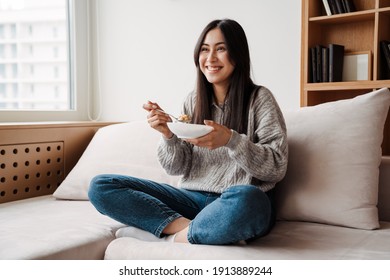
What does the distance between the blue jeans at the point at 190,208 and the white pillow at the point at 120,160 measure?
0.29 m

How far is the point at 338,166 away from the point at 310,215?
0.55ft

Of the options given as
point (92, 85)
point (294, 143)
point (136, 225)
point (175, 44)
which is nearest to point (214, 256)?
point (136, 225)

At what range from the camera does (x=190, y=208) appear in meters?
1.38

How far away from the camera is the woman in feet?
3.76

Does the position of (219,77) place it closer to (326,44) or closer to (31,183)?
(326,44)

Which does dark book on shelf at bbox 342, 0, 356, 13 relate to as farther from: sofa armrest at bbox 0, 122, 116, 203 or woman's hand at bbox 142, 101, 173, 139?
sofa armrest at bbox 0, 122, 116, 203

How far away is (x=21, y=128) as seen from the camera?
72.0 inches

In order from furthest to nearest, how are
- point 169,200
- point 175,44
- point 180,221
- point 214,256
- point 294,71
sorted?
point 175,44
point 294,71
point 169,200
point 180,221
point 214,256

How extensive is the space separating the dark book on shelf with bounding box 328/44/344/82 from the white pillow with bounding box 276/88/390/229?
1.42ft

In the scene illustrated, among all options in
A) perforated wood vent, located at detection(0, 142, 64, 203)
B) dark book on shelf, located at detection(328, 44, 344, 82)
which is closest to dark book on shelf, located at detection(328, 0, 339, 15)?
dark book on shelf, located at detection(328, 44, 344, 82)

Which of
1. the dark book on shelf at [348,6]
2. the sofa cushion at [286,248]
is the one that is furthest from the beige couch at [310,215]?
the dark book on shelf at [348,6]

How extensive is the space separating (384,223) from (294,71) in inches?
33.7

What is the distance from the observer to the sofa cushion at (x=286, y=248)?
107cm

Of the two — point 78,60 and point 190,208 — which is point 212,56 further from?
point 78,60
